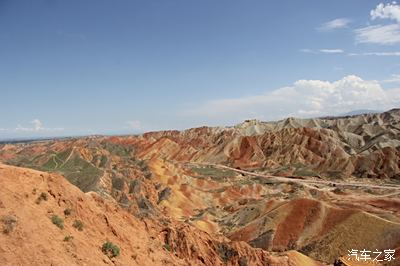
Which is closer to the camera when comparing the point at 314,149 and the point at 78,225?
the point at 78,225

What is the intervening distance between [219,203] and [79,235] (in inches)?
2324

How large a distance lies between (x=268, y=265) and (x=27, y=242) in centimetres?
1778

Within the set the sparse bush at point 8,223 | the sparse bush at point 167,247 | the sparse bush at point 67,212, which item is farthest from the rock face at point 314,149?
the sparse bush at point 8,223

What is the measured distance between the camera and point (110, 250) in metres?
19.6

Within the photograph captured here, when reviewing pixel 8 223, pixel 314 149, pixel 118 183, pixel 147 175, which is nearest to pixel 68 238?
pixel 8 223

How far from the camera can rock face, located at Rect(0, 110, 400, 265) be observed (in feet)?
63.7

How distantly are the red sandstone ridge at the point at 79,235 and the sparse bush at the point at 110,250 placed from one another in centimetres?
19

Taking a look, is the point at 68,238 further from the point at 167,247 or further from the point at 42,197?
the point at 167,247

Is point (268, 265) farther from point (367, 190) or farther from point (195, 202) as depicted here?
point (367, 190)

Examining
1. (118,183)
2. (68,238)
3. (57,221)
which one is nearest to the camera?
(68,238)

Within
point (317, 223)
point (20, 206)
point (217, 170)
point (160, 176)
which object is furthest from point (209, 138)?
point (20, 206)

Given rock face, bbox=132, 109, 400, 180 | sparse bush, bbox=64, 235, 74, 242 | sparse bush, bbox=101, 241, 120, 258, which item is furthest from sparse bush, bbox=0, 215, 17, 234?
rock face, bbox=132, 109, 400, 180

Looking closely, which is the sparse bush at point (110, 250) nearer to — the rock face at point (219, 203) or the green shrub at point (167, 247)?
the rock face at point (219, 203)

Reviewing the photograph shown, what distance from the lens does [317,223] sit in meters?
44.7
